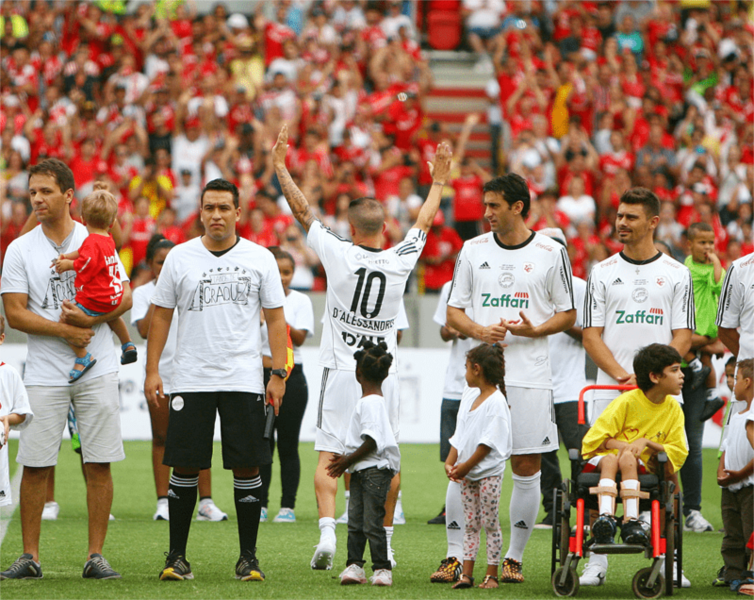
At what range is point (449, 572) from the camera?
6004 mm

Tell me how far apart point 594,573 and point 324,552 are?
1.58 meters

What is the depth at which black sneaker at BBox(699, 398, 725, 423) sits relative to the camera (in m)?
8.39

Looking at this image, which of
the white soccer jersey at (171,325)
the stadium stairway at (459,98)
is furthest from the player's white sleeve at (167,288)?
the stadium stairway at (459,98)

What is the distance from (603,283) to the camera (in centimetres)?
650

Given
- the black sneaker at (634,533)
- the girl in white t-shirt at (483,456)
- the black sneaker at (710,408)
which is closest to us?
the black sneaker at (634,533)

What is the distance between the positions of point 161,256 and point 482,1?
1511 centimetres

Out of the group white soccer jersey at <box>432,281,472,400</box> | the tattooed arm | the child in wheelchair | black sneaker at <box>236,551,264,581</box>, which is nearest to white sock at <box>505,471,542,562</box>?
the child in wheelchair

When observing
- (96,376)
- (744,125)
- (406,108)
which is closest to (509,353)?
(96,376)

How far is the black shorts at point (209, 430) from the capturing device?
5906mm

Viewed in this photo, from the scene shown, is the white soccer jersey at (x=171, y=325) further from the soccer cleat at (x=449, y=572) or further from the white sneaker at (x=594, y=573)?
the white sneaker at (x=594, y=573)

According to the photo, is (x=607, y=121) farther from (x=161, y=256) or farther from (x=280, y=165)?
(x=280, y=165)

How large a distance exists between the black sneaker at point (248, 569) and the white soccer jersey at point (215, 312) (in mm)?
959

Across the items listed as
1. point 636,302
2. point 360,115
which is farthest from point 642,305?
point 360,115

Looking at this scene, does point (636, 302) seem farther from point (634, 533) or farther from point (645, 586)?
point (645, 586)
